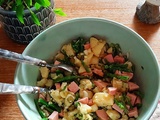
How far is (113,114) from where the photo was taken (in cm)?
64

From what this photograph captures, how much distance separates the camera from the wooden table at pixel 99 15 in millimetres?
805

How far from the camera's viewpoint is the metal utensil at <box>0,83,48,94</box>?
0.59 meters

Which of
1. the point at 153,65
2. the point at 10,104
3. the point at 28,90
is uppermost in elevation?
the point at 153,65

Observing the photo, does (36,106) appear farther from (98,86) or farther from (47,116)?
(98,86)

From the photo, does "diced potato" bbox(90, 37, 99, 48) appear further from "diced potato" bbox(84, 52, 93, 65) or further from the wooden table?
the wooden table

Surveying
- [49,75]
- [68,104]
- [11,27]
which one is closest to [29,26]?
[11,27]

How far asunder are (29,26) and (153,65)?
0.36 meters

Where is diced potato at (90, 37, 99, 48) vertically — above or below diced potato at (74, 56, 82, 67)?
above

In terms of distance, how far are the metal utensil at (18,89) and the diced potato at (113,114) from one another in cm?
17

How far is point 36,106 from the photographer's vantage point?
0.68 m

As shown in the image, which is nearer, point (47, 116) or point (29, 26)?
point (47, 116)

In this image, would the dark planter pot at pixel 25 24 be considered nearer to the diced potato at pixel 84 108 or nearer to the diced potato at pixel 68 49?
the diced potato at pixel 68 49

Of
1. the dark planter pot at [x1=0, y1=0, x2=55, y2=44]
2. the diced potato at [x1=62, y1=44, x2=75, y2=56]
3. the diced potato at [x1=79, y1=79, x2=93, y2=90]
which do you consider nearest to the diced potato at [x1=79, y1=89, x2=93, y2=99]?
the diced potato at [x1=79, y1=79, x2=93, y2=90]

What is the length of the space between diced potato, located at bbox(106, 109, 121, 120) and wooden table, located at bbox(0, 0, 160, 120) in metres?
0.24
